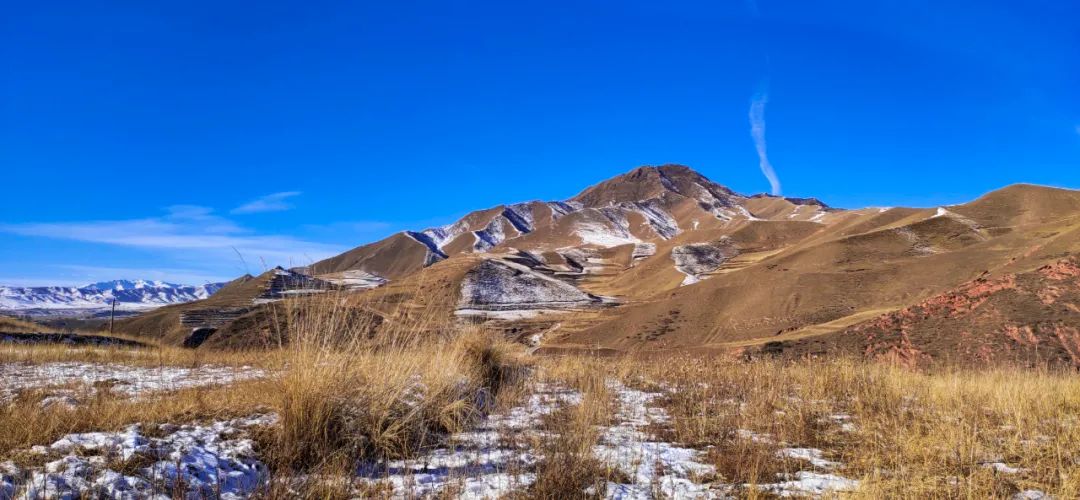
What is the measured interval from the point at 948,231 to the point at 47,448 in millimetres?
58257

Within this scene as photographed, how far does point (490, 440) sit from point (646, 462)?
1207mm

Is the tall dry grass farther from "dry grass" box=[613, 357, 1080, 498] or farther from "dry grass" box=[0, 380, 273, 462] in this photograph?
"dry grass" box=[613, 357, 1080, 498]

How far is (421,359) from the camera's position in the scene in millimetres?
5273

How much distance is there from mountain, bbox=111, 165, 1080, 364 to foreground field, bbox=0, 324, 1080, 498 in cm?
98

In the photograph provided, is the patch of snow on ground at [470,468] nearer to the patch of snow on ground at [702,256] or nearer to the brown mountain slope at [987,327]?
the brown mountain slope at [987,327]

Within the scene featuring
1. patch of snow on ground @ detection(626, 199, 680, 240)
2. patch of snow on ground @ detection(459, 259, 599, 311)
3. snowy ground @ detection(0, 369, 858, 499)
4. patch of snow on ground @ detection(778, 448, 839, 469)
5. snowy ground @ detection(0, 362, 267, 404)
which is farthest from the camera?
patch of snow on ground @ detection(626, 199, 680, 240)

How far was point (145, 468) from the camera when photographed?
294cm

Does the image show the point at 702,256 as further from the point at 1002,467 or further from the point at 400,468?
the point at 400,468

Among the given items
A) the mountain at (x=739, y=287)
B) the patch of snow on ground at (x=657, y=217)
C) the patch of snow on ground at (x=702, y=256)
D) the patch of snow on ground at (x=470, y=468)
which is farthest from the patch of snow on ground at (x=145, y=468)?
the patch of snow on ground at (x=657, y=217)

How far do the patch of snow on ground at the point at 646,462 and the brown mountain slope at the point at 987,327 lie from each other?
28.7 feet

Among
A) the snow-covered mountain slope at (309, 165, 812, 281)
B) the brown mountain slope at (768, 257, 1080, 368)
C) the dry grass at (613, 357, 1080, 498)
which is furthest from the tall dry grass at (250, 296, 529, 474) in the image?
the snow-covered mountain slope at (309, 165, 812, 281)

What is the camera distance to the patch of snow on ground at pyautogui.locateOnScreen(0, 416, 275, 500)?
2.59 m

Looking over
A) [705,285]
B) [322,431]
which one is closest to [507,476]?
[322,431]

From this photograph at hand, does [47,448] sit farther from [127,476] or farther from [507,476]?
[507,476]
